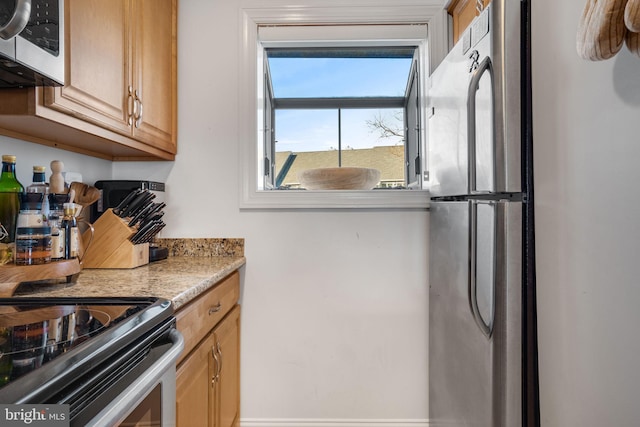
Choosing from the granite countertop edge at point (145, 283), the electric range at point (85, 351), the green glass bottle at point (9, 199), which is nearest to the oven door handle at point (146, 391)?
the electric range at point (85, 351)

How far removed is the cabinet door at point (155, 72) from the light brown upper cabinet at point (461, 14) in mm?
1430

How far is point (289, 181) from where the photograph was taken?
207 cm

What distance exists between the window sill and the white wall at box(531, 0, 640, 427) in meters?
0.84

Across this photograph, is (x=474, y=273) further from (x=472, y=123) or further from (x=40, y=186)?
(x=40, y=186)

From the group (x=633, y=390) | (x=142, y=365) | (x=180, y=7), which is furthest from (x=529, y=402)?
(x=180, y=7)

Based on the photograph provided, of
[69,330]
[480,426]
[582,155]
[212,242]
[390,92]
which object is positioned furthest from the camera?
[390,92]

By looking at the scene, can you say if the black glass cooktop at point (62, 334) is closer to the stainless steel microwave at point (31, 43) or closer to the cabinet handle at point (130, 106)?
the stainless steel microwave at point (31, 43)

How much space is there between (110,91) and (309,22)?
1.09m

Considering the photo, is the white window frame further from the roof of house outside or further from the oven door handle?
the oven door handle

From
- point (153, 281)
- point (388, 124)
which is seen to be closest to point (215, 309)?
point (153, 281)

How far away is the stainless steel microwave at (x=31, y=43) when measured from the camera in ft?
2.35

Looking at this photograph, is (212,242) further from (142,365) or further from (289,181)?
(142,365)

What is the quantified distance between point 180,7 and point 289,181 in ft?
3.56

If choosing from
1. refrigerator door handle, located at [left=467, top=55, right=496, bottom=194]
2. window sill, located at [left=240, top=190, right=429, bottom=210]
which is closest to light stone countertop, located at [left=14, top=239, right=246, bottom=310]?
window sill, located at [left=240, top=190, right=429, bottom=210]
